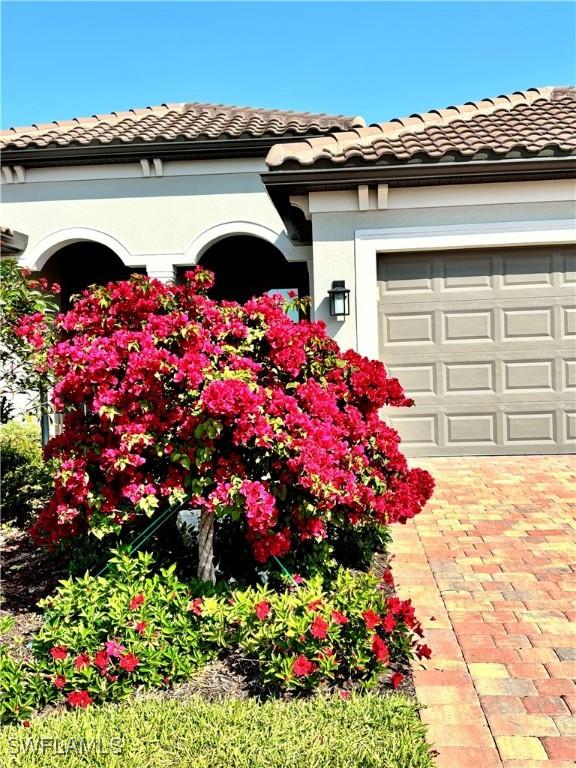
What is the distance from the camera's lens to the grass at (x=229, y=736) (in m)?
2.45

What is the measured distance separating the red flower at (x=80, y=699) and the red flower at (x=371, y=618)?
1309 mm

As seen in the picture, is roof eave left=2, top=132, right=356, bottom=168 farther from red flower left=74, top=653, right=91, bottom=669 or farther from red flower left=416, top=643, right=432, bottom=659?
red flower left=74, top=653, right=91, bottom=669

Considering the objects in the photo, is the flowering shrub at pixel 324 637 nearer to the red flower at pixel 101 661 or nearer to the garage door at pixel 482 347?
the red flower at pixel 101 661

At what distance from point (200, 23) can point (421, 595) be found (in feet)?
21.5

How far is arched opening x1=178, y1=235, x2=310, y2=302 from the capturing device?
13336mm

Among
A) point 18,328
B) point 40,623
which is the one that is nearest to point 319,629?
point 40,623

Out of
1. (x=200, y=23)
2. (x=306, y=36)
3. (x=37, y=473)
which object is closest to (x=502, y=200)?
(x=306, y=36)

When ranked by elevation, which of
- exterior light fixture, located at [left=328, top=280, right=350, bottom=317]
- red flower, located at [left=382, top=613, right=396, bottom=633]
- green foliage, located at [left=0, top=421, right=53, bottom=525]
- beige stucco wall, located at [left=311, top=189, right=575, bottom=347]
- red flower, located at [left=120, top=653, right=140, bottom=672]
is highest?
beige stucco wall, located at [left=311, top=189, right=575, bottom=347]

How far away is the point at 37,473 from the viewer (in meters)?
7.30

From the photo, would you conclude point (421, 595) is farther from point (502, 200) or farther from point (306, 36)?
point (306, 36)

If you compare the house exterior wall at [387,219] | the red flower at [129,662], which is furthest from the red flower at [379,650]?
the house exterior wall at [387,219]

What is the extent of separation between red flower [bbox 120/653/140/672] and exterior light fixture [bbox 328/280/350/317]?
5.65 metres

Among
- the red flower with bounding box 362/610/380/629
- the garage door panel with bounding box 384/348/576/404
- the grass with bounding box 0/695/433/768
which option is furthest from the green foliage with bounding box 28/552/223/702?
the garage door panel with bounding box 384/348/576/404

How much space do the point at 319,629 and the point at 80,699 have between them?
1110mm
